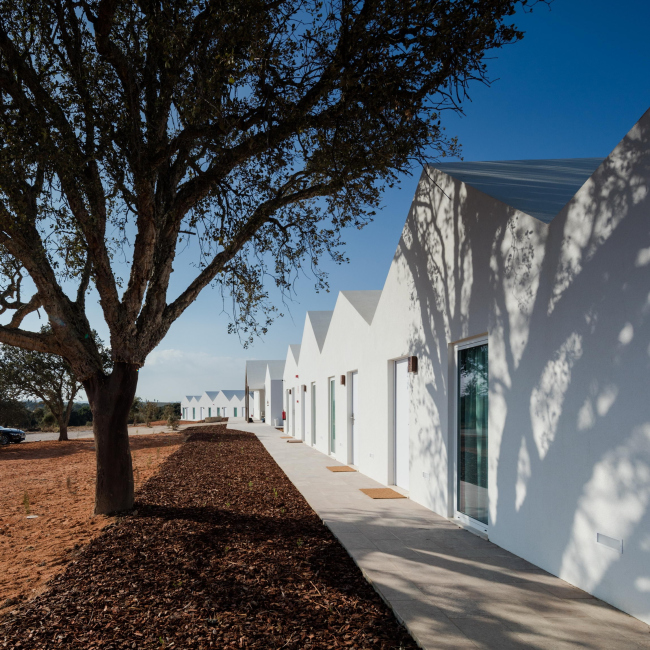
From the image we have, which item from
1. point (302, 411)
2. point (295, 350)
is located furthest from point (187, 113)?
point (295, 350)

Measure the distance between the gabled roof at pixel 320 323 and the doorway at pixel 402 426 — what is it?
26.9 ft

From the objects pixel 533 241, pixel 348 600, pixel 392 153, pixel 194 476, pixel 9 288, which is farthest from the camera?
pixel 194 476

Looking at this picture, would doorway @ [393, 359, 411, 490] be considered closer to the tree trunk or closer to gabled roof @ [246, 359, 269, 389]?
the tree trunk

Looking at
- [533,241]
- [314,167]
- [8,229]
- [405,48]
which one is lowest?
[533,241]

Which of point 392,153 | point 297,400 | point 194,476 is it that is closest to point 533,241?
point 392,153

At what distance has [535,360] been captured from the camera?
459cm

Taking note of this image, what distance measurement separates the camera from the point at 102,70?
6.60 m

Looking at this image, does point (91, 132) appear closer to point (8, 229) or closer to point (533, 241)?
point (8, 229)

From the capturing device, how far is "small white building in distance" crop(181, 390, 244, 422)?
207 feet

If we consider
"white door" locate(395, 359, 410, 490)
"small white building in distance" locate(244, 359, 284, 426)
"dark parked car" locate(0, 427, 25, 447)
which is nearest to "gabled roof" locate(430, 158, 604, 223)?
"white door" locate(395, 359, 410, 490)

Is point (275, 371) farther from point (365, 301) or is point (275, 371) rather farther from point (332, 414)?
point (365, 301)

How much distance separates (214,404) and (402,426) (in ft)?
194

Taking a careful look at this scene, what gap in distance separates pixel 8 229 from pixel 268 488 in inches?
208

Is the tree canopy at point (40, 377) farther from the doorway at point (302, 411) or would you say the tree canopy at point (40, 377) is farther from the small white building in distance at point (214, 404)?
the small white building in distance at point (214, 404)
